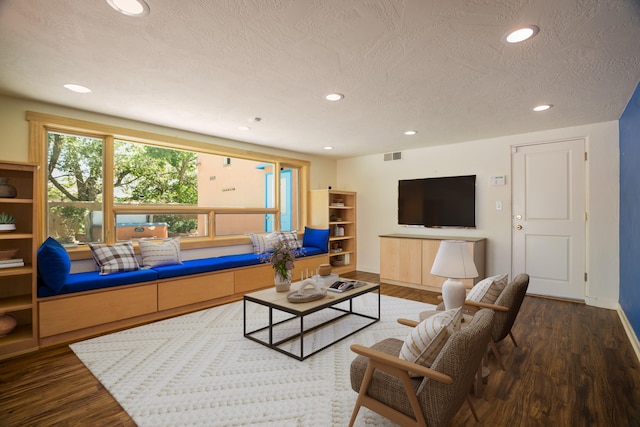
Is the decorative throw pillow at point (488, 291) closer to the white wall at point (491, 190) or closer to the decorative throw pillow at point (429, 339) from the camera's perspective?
the decorative throw pillow at point (429, 339)

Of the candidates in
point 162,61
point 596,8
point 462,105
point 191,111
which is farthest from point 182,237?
point 596,8

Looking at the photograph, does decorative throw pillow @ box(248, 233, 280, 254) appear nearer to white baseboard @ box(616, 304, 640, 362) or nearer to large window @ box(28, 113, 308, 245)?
large window @ box(28, 113, 308, 245)

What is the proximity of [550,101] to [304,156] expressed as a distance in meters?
3.93

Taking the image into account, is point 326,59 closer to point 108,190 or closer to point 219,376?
point 219,376

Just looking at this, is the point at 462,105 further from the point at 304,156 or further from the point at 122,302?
the point at 122,302

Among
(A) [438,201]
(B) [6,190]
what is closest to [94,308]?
(B) [6,190]

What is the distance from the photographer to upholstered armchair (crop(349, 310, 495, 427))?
1.36 meters

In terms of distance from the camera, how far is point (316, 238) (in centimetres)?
568

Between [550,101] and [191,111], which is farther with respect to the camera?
[191,111]

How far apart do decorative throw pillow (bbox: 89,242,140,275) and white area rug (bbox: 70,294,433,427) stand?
0.71m

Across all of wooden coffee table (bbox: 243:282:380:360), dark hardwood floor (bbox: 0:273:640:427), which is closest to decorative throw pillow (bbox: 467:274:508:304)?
dark hardwood floor (bbox: 0:273:640:427)

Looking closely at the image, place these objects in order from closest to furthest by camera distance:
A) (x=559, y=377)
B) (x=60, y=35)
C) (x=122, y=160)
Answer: (x=60, y=35) → (x=559, y=377) → (x=122, y=160)

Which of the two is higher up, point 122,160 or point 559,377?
point 122,160

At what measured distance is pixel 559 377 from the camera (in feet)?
7.46
